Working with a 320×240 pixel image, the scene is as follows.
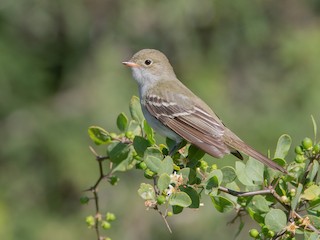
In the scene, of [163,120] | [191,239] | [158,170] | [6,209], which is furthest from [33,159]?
[158,170]

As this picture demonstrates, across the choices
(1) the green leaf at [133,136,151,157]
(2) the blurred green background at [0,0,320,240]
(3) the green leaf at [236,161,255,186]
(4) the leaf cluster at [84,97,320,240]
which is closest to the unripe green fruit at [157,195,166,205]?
(4) the leaf cluster at [84,97,320,240]

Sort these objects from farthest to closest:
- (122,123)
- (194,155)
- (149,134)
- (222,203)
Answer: (194,155) < (122,123) < (149,134) < (222,203)

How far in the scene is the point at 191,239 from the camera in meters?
7.95

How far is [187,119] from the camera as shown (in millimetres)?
4688

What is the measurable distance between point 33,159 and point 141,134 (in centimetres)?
514

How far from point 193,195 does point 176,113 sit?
5.47 feet

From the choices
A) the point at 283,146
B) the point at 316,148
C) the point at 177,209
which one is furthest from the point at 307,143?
the point at 177,209

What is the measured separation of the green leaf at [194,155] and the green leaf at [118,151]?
33cm

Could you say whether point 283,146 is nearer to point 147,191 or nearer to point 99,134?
point 147,191

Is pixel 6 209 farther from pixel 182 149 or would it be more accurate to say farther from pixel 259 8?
pixel 182 149

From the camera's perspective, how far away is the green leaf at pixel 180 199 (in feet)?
9.95

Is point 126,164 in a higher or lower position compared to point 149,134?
lower

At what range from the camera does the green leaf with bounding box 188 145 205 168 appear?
3678 millimetres

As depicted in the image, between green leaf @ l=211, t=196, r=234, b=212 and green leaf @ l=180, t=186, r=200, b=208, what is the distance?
0.07 m
